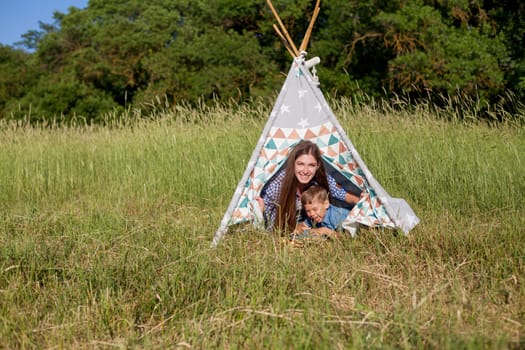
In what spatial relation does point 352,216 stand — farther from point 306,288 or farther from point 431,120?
point 431,120

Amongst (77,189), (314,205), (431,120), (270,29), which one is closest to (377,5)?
(270,29)

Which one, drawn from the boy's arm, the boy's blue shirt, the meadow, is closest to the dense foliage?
the meadow

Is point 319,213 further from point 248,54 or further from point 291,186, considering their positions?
point 248,54

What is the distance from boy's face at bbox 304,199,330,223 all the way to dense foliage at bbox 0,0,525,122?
443 centimetres

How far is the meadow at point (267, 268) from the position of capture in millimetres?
2201

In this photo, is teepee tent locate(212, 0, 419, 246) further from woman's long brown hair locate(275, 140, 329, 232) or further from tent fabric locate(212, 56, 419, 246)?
woman's long brown hair locate(275, 140, 329, 232)

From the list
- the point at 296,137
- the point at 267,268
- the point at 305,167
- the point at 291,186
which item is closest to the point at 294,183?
the point at 291,186

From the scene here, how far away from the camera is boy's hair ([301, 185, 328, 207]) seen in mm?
3777

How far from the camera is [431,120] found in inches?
235

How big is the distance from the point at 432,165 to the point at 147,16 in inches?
596

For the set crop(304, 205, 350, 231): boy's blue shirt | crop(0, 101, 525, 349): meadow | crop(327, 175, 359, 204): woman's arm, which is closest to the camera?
crop(0, 101, 525, 349): meadow

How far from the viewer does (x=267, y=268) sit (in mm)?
2785

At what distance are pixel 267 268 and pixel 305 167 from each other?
1.11m

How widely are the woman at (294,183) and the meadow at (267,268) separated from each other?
227 millimetres
